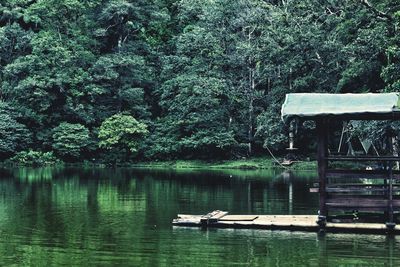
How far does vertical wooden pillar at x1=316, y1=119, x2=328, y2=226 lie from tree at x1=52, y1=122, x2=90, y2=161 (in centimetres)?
3859

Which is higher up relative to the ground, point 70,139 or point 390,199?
point 70,139

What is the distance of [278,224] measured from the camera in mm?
15359

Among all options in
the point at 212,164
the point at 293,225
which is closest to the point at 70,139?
the point at 212,164

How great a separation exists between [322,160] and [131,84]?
41548 millimetres

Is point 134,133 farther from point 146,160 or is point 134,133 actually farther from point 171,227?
point 171,227

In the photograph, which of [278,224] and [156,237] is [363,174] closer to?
[278,224]

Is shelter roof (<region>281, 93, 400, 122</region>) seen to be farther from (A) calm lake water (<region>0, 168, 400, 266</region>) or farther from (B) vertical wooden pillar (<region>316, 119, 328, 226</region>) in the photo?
(A) calm lake water (<region>0, 168, 400, 266</region>)

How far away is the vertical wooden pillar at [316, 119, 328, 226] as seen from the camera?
15.1 metres

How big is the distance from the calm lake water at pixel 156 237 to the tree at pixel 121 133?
26.6 meters

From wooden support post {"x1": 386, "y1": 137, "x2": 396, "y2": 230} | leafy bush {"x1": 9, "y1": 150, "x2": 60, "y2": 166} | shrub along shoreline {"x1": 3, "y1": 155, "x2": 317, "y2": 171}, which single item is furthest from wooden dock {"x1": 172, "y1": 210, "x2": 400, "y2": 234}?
leafy bush {"x1": 9, "y1": 150, "x2": 60, "y2": 166}

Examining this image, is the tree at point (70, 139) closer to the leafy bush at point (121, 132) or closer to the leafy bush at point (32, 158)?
the leafy bush at point (32, 158)

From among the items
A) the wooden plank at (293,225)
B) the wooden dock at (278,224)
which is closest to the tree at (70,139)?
the wooden dock at (278,224)

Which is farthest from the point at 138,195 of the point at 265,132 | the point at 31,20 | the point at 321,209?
the point at 31,20

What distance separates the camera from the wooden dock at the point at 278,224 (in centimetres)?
Answer: 1488
